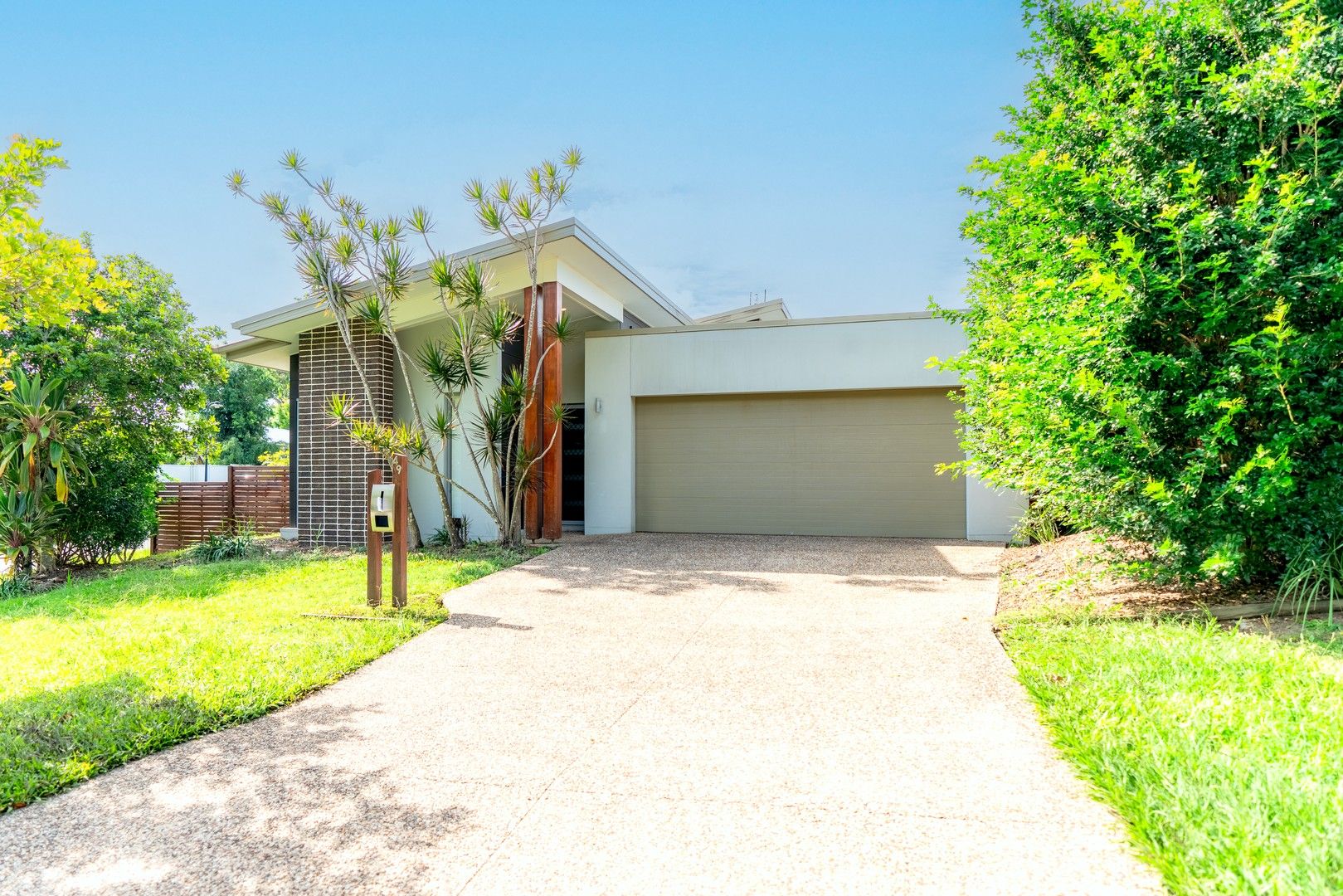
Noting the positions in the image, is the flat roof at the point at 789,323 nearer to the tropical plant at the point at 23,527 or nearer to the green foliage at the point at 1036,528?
the green foliage at the point at 1036,528

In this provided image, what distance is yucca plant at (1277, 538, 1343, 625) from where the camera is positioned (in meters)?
4.58

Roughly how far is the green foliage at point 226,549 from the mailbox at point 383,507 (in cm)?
551

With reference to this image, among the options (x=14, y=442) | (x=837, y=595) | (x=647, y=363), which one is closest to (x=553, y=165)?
(x=647, y=363)

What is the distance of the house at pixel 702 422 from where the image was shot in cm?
1073

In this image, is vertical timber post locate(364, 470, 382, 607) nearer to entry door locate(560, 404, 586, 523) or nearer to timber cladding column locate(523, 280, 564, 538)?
timber cladding column locate(523, 280, 564, 538)

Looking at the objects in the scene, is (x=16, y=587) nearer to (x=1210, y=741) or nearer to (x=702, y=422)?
(x=702, y=422)

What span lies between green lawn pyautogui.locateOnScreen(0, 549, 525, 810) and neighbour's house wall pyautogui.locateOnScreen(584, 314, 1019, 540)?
3.55 m

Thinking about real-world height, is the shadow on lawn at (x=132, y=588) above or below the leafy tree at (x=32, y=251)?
below

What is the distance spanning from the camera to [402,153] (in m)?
14.7

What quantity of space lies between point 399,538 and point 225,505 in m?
8.86

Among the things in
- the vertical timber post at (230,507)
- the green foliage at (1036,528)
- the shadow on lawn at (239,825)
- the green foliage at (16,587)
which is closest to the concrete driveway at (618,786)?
the shadow on lawn at (239,825)

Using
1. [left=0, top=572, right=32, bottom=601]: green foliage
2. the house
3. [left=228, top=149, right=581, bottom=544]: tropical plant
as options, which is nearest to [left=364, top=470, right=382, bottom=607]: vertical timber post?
[left=228, top=149, right=581, bottom=544]: tropical plant

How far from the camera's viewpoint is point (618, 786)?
116 inches

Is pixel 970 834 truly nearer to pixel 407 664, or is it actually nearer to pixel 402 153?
pixel 407 664
